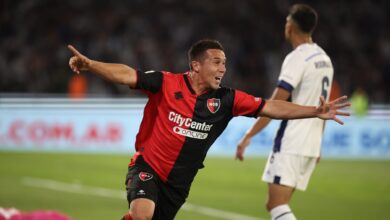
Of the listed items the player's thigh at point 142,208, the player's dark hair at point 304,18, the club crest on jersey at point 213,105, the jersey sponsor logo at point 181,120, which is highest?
the player's dark hair at point 304,18

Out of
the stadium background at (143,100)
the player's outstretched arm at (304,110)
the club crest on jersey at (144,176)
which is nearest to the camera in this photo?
the club crest on jersey at (144,176)

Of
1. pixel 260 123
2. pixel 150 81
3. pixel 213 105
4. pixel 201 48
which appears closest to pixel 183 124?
pixel 213 105

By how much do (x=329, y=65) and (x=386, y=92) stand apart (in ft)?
49.4

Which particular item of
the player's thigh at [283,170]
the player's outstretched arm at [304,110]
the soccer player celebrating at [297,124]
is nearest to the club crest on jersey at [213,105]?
the player's outstretched arm at [304,110]

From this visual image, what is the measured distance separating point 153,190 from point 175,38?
1642 cm

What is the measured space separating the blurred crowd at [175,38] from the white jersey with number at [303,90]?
13628 mm

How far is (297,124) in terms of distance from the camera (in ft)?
26.1

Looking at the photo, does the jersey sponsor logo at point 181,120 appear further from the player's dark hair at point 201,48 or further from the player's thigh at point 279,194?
the player's thigh at point 279,194

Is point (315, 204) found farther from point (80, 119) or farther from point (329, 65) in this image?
point (80, 119)

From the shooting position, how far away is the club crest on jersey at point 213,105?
23.0ft

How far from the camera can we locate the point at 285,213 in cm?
759

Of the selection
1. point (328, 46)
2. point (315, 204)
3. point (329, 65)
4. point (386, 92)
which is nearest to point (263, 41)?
point (328, 46)

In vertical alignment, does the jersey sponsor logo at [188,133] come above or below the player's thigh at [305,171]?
above

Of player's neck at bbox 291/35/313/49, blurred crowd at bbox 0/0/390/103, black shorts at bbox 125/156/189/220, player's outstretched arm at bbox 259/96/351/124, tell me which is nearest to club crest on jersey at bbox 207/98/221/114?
player's outstretched arm at bbox 259/96/351/124
